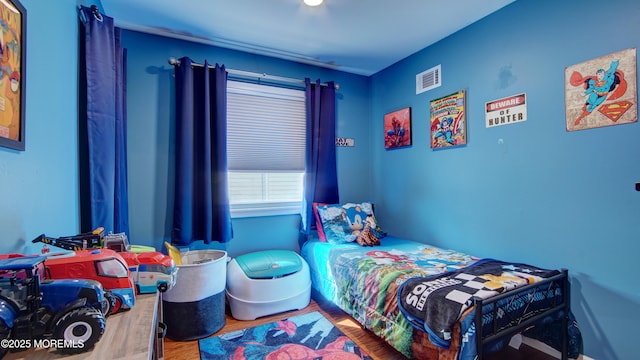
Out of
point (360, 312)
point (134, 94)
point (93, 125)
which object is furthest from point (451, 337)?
point (134, 94)

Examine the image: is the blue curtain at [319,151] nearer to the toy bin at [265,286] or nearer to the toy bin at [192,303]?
the toy bin at [265,286]

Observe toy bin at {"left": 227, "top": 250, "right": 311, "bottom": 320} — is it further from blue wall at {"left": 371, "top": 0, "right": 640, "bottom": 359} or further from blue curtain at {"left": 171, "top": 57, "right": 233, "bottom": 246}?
blue wall at {"left": 371, "top": 0, "right": 640, "bottom": 359}

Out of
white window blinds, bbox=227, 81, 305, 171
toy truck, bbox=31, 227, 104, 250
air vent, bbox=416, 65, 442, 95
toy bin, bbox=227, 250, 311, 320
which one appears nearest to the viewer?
toy truck, bbox=31, 227, 104, 250

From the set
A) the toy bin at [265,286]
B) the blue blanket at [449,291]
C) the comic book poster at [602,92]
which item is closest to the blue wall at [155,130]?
the toy bin at [265,286]

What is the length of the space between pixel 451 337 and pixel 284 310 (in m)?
1.46

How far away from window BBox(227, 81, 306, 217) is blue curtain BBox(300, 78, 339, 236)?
10cm

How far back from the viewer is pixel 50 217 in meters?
1.32

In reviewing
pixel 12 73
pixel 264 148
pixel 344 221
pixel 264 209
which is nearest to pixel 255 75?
pixel 264 148

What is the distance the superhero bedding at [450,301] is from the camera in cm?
145

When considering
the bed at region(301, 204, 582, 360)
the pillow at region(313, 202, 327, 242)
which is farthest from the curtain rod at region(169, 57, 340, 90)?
the bed at region(301, 204, 582, 360)

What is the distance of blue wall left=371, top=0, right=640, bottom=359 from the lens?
5.35 ft

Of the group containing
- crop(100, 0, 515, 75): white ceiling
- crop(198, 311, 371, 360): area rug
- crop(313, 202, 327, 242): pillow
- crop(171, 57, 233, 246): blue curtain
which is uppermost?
crop(100, 0, 515, 75): white ceiling

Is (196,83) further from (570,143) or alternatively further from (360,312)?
(570,143)

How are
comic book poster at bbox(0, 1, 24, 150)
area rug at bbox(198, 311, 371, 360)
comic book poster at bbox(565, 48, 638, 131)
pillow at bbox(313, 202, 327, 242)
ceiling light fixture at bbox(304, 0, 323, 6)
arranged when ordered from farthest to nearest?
1. pillow at bbox(313, 202, 327, 242)
2. ceiling light fixture at bbox(304, 0, 323, 6)
3. area rug at bbox(198, 311, 371, 360)
4. comic book poster at bbox(565, 48, 638, 131)
5. comic book poster at bbox(0, 1, 24, 150)
